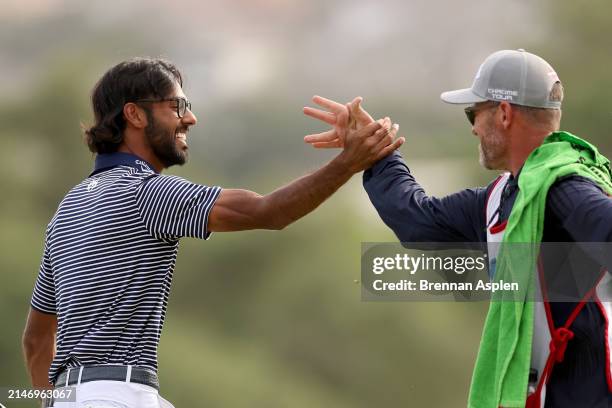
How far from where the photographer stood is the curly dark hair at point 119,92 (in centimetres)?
389

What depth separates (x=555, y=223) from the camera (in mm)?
3363

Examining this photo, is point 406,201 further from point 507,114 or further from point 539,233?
point 539,233

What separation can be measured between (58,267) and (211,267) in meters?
5.62

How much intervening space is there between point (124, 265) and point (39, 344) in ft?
2.38

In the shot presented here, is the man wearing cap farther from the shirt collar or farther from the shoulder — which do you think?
the shirt collar

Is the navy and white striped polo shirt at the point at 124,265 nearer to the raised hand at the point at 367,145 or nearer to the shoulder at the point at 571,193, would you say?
the raised hand at the point at 367,145

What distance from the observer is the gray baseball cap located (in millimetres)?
3639

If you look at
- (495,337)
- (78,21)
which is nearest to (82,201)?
(495,337)

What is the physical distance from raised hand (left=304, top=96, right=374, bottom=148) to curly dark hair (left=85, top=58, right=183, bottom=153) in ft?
1.76

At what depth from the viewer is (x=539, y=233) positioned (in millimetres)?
3338

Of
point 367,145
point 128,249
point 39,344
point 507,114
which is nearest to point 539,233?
point 507,114

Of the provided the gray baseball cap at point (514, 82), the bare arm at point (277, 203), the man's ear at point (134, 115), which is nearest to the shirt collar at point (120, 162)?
the man's ear at point (134, 115)

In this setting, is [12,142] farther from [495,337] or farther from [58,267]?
[495,337]

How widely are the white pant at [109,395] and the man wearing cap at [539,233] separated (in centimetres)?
107
